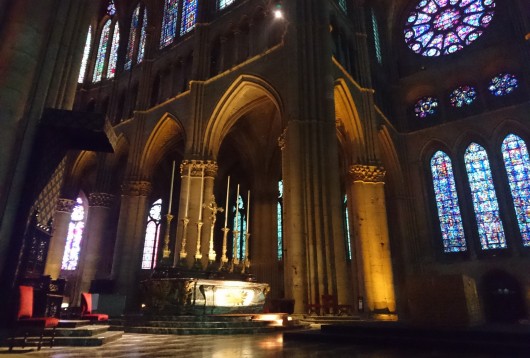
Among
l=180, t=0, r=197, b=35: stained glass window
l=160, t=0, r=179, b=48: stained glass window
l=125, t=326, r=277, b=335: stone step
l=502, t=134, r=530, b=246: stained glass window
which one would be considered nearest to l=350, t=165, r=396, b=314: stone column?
l=502, t=134, r=530, b=246: stained glass window

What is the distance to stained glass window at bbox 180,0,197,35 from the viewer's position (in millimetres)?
20203

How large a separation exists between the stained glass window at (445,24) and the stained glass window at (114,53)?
720 inches

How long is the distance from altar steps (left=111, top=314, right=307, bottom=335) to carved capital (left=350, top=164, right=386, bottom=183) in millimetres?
8764

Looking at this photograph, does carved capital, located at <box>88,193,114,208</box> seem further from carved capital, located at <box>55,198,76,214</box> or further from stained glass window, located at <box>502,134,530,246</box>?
stained glass window, located at <box>502,134,530,246</box>

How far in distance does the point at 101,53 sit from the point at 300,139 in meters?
19.3

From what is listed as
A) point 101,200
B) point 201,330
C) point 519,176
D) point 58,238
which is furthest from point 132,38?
point 519,176

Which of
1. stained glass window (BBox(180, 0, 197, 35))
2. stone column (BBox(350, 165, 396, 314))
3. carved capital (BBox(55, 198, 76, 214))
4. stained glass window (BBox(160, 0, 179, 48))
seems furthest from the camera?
stained glass window (BBox(160, 0, 179, 48))

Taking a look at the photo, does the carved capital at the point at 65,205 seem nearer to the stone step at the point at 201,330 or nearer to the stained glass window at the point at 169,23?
the stained glass window at the point at 169,23

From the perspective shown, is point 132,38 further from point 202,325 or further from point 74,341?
point 74,341

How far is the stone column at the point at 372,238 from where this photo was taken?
559 inches

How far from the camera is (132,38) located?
77.2ft

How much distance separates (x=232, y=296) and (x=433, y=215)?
13.5 m

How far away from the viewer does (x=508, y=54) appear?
18.0m

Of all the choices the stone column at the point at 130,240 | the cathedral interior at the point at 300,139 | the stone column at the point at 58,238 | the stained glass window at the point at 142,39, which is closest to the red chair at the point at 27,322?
the cathedral interior at the point at 300,139
